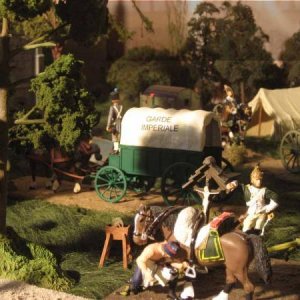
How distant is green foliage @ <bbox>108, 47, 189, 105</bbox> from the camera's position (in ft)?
78.8

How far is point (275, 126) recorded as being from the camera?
63.8 feet

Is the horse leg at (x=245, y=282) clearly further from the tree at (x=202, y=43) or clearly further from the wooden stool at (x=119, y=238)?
the tree at (x=202, y=43)

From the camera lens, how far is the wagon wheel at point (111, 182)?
13328 millimetres

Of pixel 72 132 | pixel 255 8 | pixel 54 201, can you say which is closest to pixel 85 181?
pixel 54 201

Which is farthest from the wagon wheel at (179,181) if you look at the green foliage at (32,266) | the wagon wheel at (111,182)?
the green foliage at (32,266)

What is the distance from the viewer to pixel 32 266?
923 cm

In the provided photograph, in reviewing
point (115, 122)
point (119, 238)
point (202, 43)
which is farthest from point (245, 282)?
point (202, 43)

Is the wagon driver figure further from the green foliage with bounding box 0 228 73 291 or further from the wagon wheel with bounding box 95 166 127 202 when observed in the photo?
the wagon wheel with bounding box 95 166 127 202

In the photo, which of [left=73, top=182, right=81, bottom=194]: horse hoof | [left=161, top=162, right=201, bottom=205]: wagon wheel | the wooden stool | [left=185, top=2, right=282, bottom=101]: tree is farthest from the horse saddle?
[left=185, top=2, right=282, bottom=101]: tree

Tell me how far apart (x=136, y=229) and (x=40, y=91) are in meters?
2.81

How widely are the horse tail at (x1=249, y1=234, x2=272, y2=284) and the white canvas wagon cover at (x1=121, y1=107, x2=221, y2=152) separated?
16.3 ft

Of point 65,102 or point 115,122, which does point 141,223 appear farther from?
point 115,122

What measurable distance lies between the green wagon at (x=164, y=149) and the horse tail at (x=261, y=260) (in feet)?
16.0

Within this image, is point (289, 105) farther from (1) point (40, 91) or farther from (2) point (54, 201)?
(1) point (40, 91)
